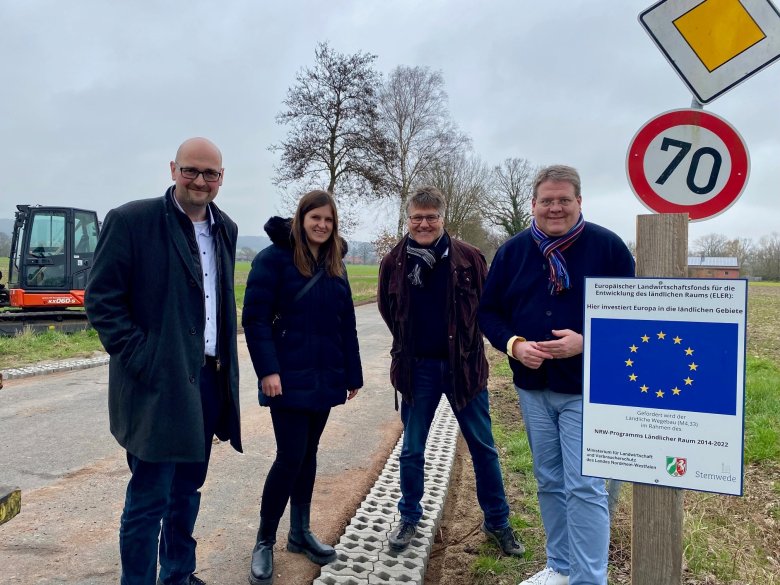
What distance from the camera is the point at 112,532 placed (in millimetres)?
3832

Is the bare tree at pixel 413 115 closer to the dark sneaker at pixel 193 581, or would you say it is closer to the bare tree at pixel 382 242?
the bare tree at pixel 382 242

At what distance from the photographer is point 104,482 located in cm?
472

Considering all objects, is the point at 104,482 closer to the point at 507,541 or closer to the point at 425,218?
the point at 507,541

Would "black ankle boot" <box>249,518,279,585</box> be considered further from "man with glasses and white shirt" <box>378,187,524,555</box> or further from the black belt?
the black belt

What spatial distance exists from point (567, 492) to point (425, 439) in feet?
3.47

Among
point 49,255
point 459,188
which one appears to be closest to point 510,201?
point 459,188

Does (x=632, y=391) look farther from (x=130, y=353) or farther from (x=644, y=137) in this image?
(x=130, y=353)

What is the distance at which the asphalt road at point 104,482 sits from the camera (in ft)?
11.3

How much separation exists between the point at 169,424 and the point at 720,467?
220 cm

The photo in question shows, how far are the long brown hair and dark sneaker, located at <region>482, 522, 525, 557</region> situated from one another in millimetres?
1857

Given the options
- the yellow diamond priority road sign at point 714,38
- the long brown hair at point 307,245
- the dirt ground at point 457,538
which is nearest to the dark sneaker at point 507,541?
the dirt ground at point 457,538

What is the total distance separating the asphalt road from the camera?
3434 millimetres

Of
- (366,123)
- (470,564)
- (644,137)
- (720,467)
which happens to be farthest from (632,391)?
(366,123)

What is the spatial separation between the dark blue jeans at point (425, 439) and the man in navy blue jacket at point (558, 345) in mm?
591
